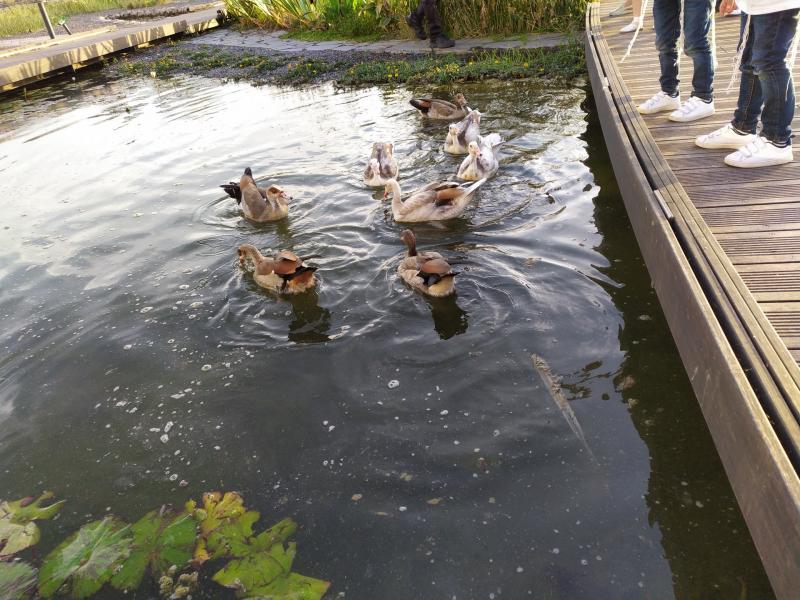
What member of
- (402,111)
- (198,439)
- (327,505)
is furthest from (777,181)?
(402,111)

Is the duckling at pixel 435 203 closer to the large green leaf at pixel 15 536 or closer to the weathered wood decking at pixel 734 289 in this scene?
the weathered wood decking at pixel 734 289

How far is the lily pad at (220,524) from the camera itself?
3.37 metres

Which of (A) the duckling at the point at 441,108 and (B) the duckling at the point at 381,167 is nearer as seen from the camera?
(B) the duckling at the point at 381,167

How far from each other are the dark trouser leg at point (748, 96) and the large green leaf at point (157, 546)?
5.26 meters

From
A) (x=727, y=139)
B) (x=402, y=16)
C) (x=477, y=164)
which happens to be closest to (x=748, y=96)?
(x=727, y=139)

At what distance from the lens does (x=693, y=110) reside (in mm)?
5898

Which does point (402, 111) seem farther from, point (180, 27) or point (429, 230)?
point (180, 27)

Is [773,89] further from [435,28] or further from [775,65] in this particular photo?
[435,28]

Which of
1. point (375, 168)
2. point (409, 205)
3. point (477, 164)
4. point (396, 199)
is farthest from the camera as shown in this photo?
point (375, 168)

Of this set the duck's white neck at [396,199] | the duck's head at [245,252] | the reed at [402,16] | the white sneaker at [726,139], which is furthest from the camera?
the reed at [402,16]

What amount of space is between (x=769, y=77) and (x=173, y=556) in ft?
16.9

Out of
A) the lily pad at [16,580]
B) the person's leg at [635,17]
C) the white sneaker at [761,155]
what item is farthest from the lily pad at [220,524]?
the person's leg at [635,17]

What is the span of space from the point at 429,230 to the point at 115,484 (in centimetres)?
397

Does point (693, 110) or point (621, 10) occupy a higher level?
point (621, 10)
